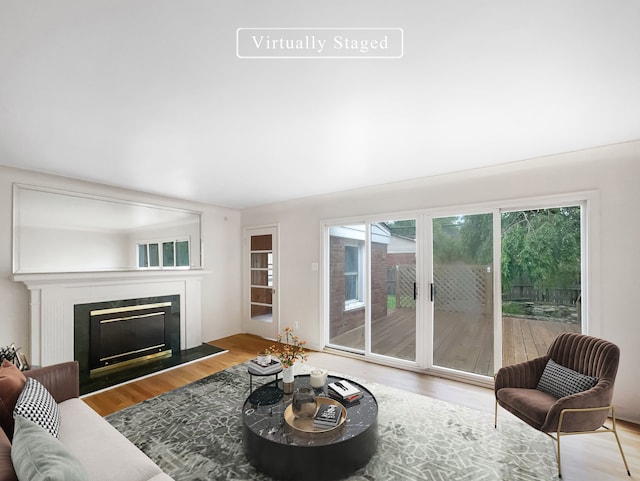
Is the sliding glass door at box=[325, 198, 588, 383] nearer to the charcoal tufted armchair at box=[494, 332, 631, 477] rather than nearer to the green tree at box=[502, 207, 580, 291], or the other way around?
the green tree at box=[502, 207, 580, 291]

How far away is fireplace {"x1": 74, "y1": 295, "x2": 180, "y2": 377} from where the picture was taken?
3.69 m

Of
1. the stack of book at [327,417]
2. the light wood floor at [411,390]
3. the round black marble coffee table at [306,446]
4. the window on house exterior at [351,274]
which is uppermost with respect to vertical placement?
the window on house exterior at [351,274]

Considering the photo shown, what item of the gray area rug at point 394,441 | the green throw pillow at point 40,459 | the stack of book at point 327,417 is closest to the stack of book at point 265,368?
the gray area rug at point 394,441

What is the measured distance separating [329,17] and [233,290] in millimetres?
5154

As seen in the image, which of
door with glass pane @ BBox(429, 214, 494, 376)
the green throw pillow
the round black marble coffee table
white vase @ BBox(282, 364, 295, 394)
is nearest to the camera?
the green throw pillow

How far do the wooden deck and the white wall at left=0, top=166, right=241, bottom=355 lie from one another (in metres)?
2.63

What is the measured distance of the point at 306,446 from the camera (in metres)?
1.84

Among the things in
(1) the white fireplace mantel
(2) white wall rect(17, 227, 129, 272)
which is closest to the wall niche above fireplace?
(2) white wall rect(17, 227, 129, 272)

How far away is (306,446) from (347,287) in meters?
2.91

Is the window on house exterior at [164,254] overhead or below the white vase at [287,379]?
overhead

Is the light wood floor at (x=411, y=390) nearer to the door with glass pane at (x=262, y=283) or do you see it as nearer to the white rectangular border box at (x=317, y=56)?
the door with glass pane at (x=262, y=283)

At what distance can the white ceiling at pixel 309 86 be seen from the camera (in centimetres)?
123

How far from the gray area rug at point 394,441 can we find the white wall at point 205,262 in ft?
5.59

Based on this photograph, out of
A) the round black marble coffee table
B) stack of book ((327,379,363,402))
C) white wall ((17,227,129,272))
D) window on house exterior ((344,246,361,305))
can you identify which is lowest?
the round black marble coffee table
